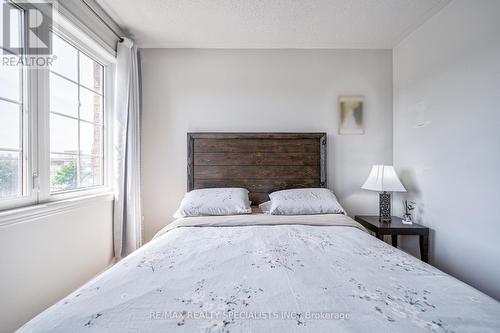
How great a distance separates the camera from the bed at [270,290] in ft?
2.38

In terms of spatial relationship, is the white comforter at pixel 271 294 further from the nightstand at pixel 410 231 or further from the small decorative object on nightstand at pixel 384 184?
the small decorative object on nightstand at pixel 384 184

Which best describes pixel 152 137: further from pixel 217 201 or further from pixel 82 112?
pixel 217 201

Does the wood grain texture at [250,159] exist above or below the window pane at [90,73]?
below

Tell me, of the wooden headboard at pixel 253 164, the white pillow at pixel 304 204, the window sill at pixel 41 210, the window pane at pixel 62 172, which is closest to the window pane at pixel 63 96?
the window pane at pixel 62 172

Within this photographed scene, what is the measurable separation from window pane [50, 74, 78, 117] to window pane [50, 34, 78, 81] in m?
0.06

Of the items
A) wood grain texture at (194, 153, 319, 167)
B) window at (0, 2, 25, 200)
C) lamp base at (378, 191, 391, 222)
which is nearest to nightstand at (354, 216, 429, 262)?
lamp base at (378, 191, 391, 222)

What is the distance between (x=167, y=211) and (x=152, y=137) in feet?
2.81

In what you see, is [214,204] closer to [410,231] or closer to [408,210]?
[410,231]

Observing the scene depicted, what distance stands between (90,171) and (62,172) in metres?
0.35

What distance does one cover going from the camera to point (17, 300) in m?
1.28

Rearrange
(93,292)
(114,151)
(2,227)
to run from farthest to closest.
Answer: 1. (114,151)
2. (2,227)
3. (93,292)

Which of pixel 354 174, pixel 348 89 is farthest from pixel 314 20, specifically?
pixel 354 174

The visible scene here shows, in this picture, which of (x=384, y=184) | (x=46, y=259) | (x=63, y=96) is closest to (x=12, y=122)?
(x=63, y=96)

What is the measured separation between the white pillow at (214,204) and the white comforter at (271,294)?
0.70 m
